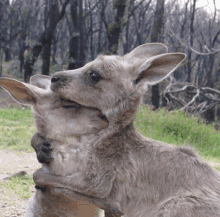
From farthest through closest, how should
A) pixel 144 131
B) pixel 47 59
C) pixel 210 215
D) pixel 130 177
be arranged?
pixel 47 59 < pixel 144 131 < pixel 130 177 < pixel 210 215

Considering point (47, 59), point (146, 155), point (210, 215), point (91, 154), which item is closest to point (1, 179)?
point (91, 154)

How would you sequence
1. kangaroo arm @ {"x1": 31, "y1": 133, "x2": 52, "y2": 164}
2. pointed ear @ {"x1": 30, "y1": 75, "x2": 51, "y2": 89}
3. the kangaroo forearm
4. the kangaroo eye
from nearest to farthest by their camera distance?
kangaroo arm @ {"x1": 31, "y1": 133, "x2": 52, "y2": 164}, the kangaroo forearm, the kangaroo eye, pointed ear @ {"x1": 30, "y1": 75, "x2": 51, "y2": 89}

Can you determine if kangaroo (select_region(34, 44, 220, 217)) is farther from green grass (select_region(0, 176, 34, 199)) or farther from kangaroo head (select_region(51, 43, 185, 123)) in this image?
green grass (select_region(0, 176, 34, 199))

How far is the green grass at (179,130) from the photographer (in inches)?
267

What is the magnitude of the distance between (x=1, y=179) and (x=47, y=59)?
9.60 meters

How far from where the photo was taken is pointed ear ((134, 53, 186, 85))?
248cm

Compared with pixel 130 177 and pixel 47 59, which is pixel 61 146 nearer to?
pixel 130 177

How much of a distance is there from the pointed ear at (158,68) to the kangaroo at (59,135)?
1.64ft

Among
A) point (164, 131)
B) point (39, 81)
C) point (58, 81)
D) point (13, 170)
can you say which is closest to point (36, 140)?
point (58, 81)

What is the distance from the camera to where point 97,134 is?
2.50 metres

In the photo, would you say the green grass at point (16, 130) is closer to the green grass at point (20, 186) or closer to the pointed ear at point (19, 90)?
the green grass at point (20, 186)

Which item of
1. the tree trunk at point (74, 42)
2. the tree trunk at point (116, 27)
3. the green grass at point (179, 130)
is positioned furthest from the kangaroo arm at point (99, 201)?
the tree trunk at point (74, 42)

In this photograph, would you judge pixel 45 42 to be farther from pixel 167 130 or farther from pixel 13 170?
pixel 13 170

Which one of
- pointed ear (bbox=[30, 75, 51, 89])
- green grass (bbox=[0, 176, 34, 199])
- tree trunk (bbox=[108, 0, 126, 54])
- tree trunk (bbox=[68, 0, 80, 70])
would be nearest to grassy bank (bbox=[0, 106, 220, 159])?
green grass (bbox=[0, 176, 34, 199])
